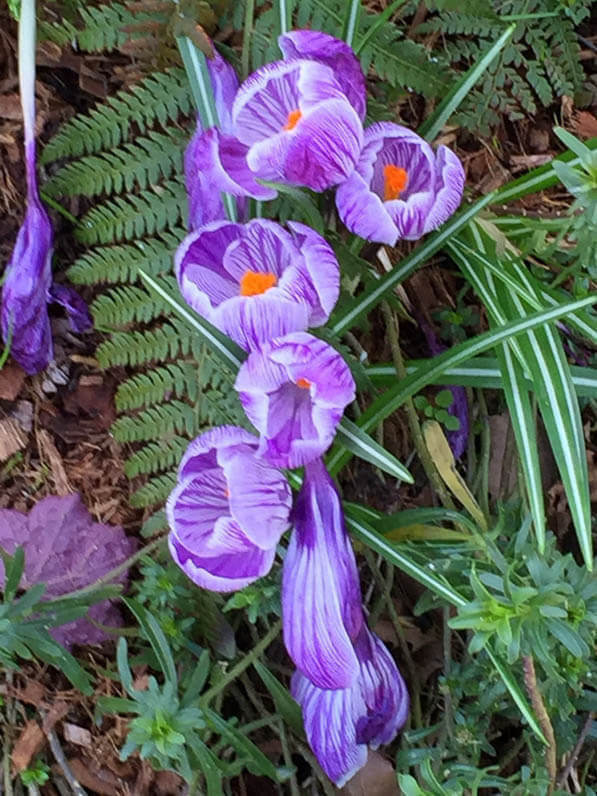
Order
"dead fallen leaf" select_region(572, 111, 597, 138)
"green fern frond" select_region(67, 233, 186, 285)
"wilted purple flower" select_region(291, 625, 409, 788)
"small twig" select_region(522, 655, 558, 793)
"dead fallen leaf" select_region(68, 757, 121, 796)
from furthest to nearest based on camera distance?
"dead fallen leaf" select_region(572, 111, 597, 138)
"dead fallen leaf" select_region(68, 757, 121, 796)
"green fern frond" select_region(67, 233, 186, 285)
"wilted purple flower" select_region(291, 625, 409, 788)
"small twig" select_region(522, 655, 558, 793)

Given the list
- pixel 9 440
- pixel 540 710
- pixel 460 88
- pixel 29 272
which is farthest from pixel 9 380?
pixel 540 710

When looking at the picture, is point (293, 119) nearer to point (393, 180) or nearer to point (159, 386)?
point (393, 180)

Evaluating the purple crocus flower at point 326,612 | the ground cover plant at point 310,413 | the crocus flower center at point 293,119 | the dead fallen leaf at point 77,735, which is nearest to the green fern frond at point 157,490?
the ground cover plant at point 310,413

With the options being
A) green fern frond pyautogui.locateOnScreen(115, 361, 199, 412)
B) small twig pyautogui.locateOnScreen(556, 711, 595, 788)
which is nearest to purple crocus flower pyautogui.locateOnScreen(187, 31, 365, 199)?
green fern frond pyautogui.locateOnScreen(115, 361, 199, 412)

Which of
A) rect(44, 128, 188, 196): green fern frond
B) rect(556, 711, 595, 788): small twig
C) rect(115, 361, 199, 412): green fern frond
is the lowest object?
rect(556, 711, 595, 788): small twig

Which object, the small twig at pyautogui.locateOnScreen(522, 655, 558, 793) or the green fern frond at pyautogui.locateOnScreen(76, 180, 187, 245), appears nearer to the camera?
the small twig at pyautogui.locateOnScreen(522, 655, 558, 793)

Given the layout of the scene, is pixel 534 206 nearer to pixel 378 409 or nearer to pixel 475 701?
pixel 378 409

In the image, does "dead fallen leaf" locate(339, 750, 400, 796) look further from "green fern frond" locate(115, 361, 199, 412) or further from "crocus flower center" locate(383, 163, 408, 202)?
"crocus flower center" locate(383, 163, 408, 202)
